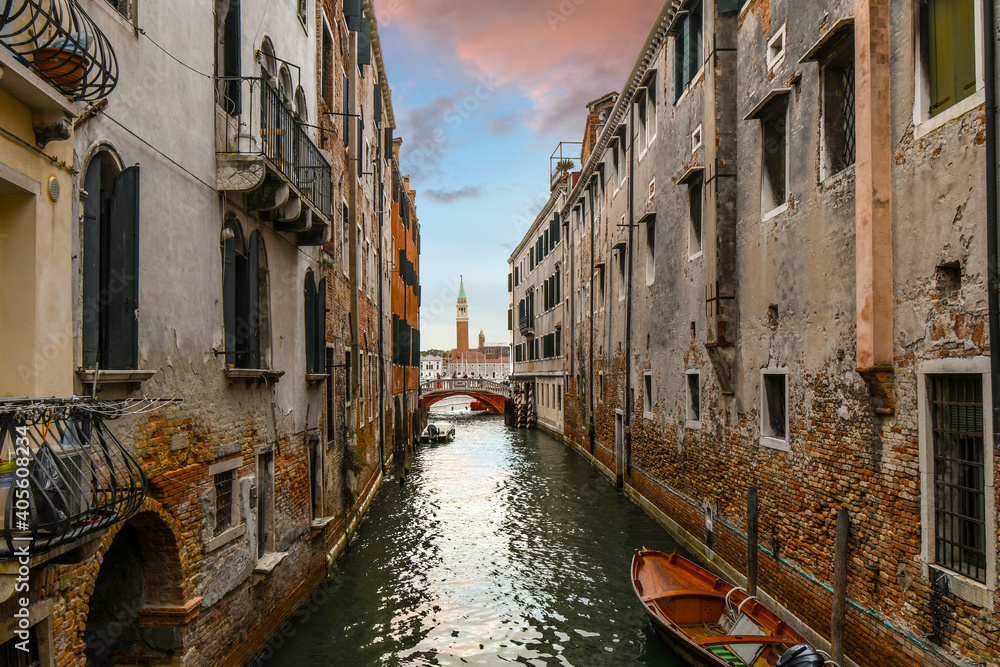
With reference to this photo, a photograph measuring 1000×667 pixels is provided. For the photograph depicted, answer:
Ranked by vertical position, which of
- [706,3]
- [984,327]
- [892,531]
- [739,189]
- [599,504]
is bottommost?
[599,504]

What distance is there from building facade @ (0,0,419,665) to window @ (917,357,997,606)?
544 cm

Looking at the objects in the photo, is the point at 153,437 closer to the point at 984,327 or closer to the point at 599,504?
the point at 984,327

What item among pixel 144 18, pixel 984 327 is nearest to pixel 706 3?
pixel 984 327

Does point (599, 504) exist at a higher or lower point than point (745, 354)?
lower

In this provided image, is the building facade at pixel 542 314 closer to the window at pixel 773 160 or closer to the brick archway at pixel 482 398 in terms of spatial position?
the brick archway at pixel 482 398

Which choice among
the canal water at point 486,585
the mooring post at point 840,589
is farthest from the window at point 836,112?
the canal water at point 486,585

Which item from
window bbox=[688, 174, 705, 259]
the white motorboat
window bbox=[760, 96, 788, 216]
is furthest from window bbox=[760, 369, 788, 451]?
the white motorboat

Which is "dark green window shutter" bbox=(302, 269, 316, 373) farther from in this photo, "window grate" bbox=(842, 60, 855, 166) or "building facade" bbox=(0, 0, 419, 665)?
"window grate" bbox=(842, 60, 855, 166)

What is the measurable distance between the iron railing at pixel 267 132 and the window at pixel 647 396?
8.42 m

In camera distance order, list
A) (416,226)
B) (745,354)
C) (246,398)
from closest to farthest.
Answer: (246,398), (745,354), (416,226)

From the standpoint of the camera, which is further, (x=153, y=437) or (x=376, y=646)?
(x=376, y=646)

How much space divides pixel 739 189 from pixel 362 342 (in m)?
9.27

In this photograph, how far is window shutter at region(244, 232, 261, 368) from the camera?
7.39 m

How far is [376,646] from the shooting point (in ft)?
27.3
